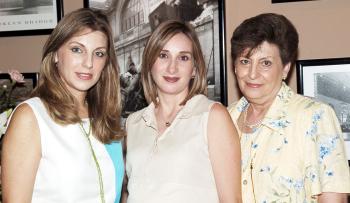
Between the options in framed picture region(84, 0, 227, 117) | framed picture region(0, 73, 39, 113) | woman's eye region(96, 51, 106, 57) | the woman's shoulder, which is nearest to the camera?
the woman's shoulder

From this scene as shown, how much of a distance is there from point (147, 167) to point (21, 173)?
0.50m

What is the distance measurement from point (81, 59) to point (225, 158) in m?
0.69

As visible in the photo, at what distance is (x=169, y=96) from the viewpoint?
2.04 metres

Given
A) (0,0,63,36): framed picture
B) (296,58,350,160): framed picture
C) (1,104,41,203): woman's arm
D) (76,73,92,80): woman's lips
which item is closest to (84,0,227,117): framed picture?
(0,0,63,36): framed picture

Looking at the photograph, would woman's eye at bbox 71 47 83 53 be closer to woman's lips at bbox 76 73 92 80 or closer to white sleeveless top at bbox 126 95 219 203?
woman's lips at bbox 76 73 92 80

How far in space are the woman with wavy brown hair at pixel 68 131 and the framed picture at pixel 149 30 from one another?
61 cm

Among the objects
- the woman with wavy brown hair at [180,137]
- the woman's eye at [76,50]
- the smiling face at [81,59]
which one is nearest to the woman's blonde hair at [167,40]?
the woman with wavy brown hair at [180,137]

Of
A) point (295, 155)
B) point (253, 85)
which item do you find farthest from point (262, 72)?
point (295, 155)

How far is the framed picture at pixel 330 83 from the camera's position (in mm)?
2316

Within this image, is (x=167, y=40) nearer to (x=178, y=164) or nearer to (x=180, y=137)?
(x=180, y=137)

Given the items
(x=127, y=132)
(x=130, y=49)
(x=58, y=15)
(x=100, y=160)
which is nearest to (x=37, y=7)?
(x=58, y=15)

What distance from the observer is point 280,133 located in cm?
182

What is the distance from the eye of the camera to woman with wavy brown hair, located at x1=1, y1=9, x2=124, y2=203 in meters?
1.65

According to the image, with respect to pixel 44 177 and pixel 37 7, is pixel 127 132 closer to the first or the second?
pixel 44 177
